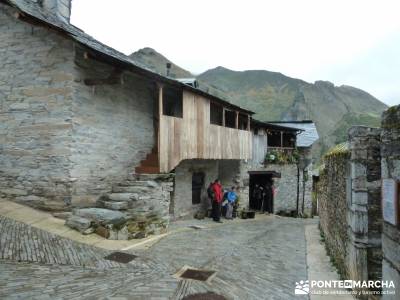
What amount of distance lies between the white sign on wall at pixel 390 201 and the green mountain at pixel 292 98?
42.6m

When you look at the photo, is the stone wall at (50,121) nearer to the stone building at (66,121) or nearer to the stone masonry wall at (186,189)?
the stone building at (66,121)

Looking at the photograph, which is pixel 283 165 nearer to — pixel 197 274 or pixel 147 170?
pixel 147 170

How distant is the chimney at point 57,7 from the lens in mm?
10023

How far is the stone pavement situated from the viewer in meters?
4.46

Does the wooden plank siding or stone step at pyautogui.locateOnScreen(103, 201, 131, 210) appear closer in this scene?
stone step at pyautogui.locateOnScreen(103, 201, 131, 210)

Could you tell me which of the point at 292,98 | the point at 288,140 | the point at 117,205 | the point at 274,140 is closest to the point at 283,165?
the point at 274,140

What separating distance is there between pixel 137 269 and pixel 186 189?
7.72m

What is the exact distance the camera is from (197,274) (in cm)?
561

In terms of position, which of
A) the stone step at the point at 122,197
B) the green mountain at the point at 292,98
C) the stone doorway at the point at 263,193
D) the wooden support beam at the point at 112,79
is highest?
the green mountain at the point at 292,98

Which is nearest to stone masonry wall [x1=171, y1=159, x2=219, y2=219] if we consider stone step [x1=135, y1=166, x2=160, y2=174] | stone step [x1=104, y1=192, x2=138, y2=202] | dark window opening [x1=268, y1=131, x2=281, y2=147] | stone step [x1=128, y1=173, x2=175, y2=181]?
stone step [x1=135, y1=166, x2=160, y2=174]

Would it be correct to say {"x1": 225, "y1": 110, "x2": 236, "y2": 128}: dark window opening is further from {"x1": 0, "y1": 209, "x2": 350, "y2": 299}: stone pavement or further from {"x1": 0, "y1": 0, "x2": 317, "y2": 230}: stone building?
{"x1": 0, "y1": 209, "x2": 350, "y2": 299}: stone pavement

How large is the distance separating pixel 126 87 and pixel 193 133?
9.13ft

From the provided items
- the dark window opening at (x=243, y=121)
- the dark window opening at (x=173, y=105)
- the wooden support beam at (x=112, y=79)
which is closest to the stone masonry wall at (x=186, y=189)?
the dark window opening at (x=173, y=105)

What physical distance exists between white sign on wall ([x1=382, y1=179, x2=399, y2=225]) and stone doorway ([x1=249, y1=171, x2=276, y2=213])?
51.1 feet
